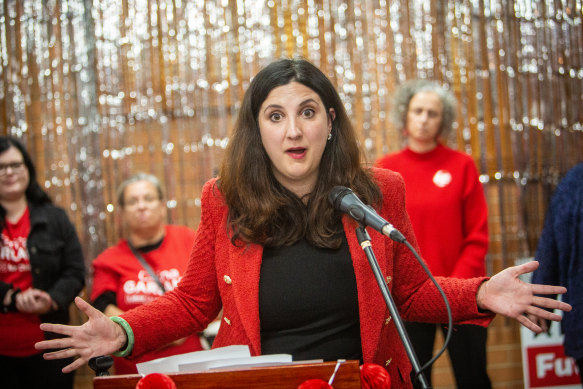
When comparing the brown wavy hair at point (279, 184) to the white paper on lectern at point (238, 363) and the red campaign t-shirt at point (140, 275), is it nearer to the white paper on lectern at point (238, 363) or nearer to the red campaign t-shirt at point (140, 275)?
the white paper on lectern at point (238, 363)

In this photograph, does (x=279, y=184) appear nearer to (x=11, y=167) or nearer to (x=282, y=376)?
(x=282, y=376)

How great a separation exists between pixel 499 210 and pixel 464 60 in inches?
39.6

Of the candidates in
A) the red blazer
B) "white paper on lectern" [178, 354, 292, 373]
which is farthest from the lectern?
the red blazer

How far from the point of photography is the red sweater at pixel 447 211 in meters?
3.06

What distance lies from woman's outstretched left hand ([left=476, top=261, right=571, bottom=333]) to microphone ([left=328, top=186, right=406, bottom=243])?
43 centimetres

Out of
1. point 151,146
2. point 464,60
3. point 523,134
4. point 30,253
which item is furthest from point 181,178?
point 523,134

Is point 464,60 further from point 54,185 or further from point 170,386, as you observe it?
point 170,386

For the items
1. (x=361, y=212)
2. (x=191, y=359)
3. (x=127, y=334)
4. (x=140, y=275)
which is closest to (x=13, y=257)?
(x=140, y=275)

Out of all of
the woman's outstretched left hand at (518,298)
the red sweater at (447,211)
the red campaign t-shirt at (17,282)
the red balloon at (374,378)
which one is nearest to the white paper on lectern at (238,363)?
the red balloon at (374,378)

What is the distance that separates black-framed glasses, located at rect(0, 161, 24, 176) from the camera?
10.6 feet

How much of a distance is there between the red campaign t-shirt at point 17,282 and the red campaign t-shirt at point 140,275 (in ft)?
1.17

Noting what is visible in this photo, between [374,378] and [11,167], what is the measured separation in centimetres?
257

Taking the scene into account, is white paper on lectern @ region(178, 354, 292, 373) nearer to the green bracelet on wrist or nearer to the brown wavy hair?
the green bracelet on wrist

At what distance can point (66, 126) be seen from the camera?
3.84 meters
